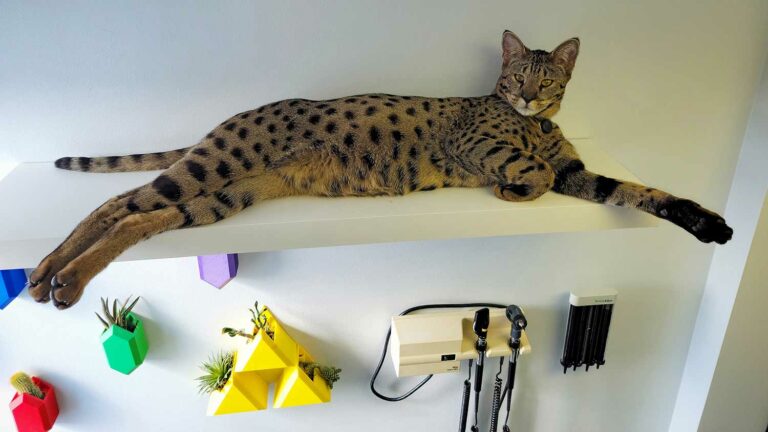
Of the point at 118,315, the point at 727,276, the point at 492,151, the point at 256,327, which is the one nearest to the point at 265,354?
the point at 256,327

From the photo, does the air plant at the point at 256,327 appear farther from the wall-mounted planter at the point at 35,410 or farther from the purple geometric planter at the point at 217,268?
the wall-mounted planter at the point at 35,410

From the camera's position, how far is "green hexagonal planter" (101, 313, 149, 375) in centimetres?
110

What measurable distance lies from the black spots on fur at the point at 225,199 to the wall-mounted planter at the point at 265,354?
0.41 metres

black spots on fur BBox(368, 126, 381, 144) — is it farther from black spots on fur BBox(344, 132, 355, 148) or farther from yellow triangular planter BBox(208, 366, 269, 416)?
yellow triangular planter BBox(208, 366, 269, 416)

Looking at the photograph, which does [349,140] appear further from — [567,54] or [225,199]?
[567,54]

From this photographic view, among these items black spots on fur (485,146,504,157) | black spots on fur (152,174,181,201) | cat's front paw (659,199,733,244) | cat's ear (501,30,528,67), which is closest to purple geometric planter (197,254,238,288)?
black spots on fur (152,174,181,201)

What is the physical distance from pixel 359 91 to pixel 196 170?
0.36m

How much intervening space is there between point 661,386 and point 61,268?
150cm

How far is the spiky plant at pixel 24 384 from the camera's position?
1.16 m

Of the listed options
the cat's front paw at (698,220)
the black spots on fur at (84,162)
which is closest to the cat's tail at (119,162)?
the black spots on fur at (84,162)

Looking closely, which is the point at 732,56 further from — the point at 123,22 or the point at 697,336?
the point at 123,22

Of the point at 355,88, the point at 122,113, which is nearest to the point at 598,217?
the point at 355,88

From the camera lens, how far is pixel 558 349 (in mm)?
1390

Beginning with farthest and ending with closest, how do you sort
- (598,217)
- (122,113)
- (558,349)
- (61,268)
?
(558,349)
(122,113)
(598,217)
(61,268)
